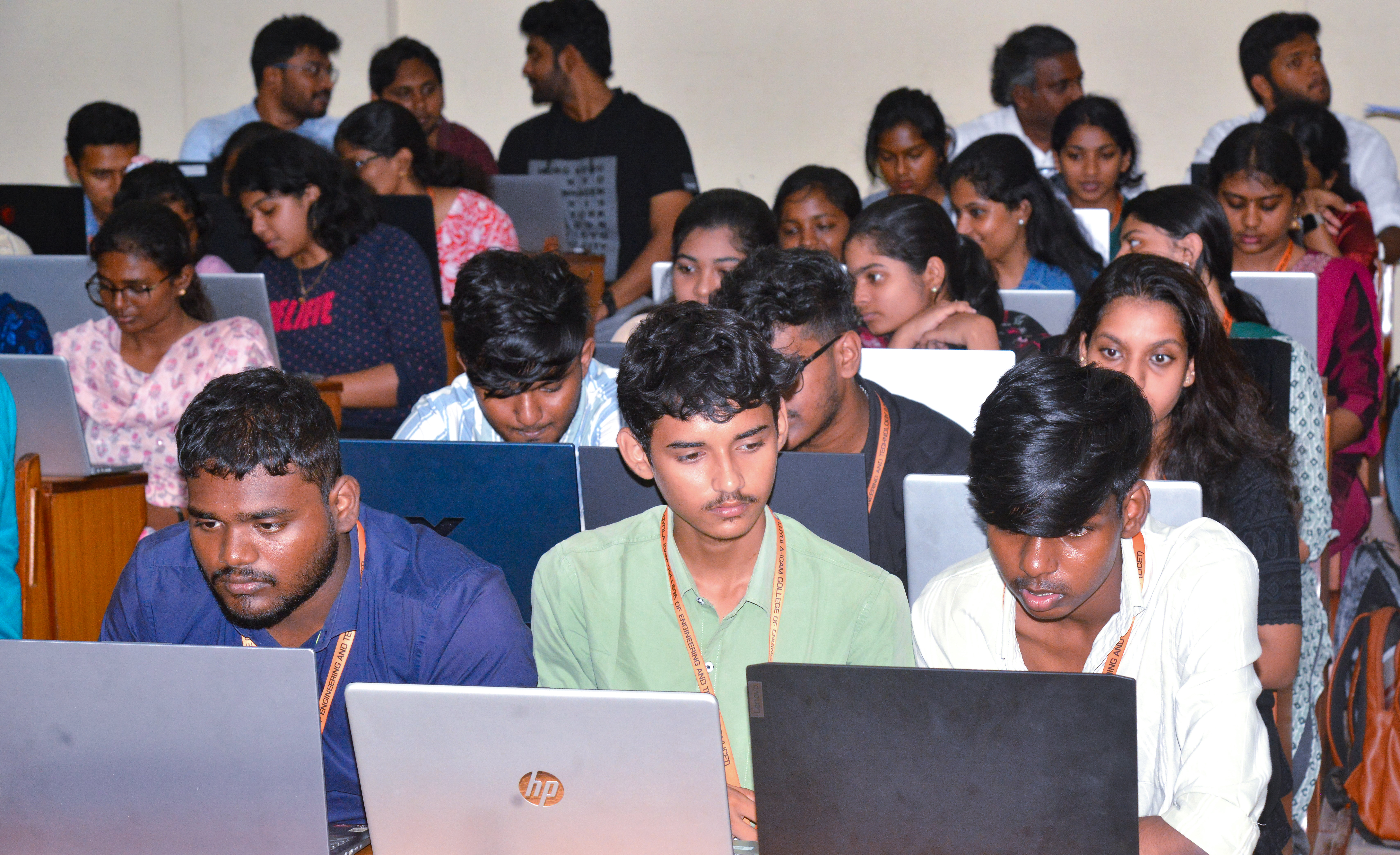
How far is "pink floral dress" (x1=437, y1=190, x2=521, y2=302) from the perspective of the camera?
12.8ft

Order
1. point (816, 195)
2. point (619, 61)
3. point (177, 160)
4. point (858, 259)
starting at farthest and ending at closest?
point (619, 61) < point (177, 160) < point (816, 195) < point (858, 259)

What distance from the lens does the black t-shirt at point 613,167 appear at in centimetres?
440

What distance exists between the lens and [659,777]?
1.06 m

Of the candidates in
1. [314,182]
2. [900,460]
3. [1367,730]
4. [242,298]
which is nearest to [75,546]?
[242,298]

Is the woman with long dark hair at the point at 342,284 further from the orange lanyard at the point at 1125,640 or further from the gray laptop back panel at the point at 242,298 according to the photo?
the orange lanyard at the point at 1125,640

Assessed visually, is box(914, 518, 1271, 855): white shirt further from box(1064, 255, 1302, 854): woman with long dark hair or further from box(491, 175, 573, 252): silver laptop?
box(491, 175, 573, 252): silver laptop

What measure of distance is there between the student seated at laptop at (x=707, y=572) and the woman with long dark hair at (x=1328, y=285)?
1840 mm

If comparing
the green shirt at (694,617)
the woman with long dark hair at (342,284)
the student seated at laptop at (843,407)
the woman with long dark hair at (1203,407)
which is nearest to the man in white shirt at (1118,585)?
the green shirt at (694,617)

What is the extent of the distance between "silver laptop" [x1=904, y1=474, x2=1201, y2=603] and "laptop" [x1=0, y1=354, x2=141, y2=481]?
5.72 ft

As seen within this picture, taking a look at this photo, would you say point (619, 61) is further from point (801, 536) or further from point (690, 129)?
point (801, 536)

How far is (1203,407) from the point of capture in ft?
6.47

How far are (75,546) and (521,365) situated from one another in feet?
3.49

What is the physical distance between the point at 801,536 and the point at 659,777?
56 cm

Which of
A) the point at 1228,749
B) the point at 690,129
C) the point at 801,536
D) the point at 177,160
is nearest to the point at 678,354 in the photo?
the point at 801,536
